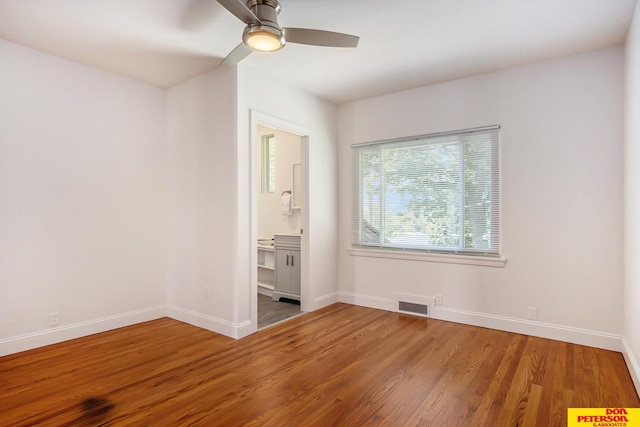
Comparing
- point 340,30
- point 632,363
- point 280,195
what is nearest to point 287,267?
point 280,195

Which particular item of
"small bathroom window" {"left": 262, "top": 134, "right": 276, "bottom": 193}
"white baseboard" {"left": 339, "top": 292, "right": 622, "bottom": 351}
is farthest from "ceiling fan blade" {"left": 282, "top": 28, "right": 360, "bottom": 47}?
"small bathroom window" {"left": 262, "top": 134, "right": 276, "bottom": 193}

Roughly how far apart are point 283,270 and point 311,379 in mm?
2364

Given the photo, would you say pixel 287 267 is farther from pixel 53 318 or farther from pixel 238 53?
pixel 238 53

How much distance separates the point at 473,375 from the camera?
2568 millimetres

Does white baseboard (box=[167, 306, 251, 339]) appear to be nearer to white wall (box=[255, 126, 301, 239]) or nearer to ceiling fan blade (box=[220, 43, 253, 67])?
white wall (box=[255, 126, 301, 239])

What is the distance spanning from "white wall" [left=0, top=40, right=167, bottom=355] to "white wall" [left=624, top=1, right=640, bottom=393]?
4.41m

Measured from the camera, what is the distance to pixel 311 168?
4.35m

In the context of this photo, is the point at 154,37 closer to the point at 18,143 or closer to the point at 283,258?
the point at 18,143

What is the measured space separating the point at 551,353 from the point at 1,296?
4.71 m

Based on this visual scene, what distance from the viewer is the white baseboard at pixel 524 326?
3.06 metres

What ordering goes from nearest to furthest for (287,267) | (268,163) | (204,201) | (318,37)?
(318,37) < (204,201) < (287,267) < (268,163)

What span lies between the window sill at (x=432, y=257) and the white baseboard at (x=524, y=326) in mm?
477

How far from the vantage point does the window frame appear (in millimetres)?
3598

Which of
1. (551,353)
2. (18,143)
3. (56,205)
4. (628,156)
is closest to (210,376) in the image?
(56,205)
